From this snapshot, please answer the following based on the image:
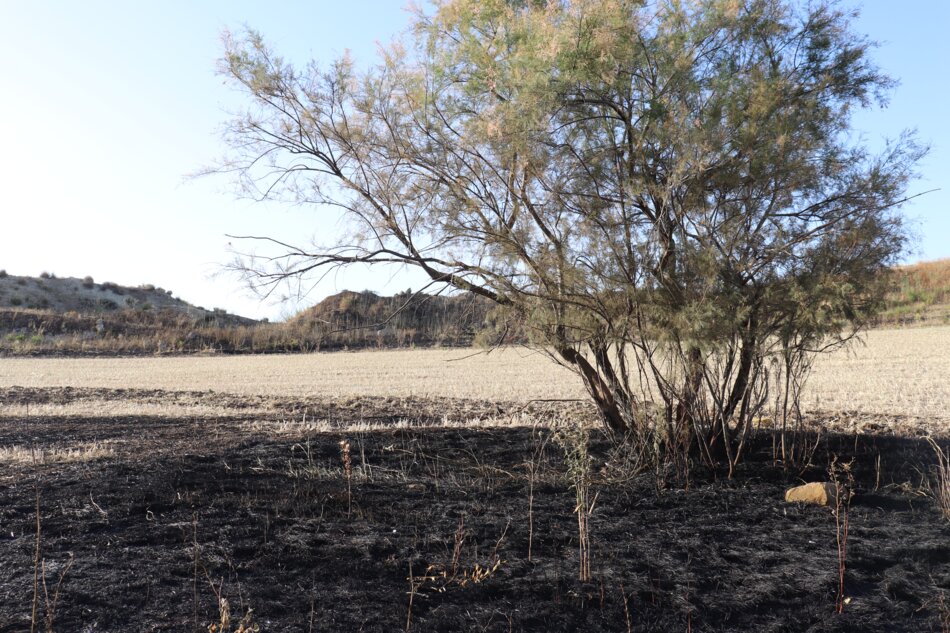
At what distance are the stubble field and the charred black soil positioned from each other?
0.02 metres

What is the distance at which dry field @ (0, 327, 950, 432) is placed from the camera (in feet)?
49.7

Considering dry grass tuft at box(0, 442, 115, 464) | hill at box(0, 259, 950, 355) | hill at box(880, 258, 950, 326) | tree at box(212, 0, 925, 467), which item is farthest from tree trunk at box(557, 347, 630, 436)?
hill at box(880, 258, 950, 326)

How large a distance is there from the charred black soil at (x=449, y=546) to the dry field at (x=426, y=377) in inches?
130

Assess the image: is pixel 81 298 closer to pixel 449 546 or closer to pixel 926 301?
pixel 926 301

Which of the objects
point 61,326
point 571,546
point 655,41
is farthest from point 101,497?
point 61,326

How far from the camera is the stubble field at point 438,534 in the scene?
457 centimetres

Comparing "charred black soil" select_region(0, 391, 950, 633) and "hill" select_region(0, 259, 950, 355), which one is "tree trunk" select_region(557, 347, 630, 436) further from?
"hill" select_region(0, 259, 950, 355)

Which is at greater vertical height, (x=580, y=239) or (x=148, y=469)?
(x=580, y=239)

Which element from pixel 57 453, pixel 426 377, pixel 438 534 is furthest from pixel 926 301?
pixel 57 453

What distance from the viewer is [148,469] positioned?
25.9 feet

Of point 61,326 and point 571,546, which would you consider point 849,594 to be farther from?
point 61,326

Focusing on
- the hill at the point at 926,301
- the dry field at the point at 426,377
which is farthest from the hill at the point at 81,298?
the hill at the point at 926,301

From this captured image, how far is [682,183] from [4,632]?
663 centimetres

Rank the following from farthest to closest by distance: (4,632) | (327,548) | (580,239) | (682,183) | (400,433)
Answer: (400,433), (580,239), (682,183), (327,548), (4,632)
